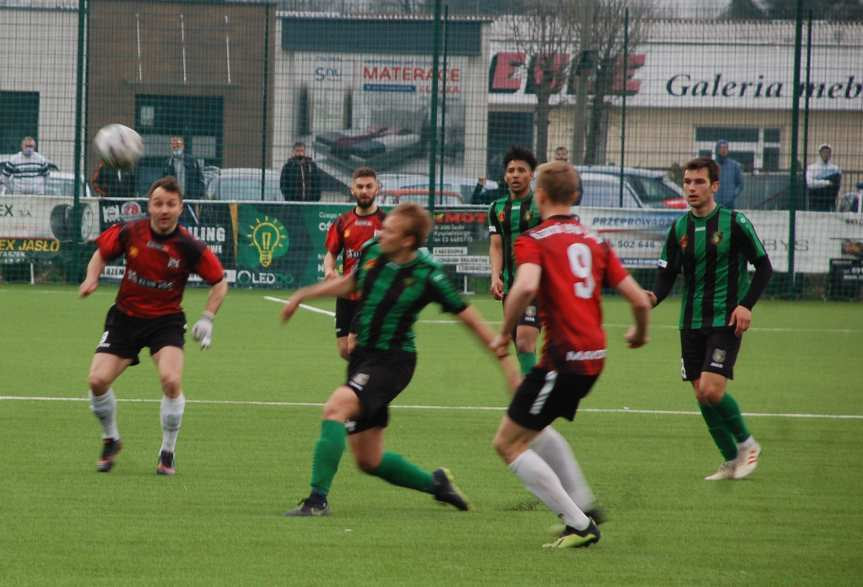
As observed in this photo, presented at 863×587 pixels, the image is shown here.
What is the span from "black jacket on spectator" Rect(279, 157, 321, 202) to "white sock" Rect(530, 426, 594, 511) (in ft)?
52.4

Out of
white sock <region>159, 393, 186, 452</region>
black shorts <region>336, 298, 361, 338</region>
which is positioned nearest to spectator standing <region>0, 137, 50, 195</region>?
black shorts <region>336, 298, 361, 338</region>

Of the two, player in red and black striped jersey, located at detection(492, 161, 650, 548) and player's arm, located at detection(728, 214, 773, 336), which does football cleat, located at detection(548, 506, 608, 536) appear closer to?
player in red and black striped jersey, located at detection(492, 161, 650, 548)

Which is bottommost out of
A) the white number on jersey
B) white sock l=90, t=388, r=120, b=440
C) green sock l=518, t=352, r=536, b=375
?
white sock l=90, t=388, r=120, b=440

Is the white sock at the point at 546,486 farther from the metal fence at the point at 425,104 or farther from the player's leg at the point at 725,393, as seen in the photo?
the metal fence at the point at 425,104

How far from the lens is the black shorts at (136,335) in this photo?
8.20 m

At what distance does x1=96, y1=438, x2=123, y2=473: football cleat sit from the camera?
25.9 feet

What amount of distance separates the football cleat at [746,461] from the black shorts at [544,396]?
Answer: 2.42 meters

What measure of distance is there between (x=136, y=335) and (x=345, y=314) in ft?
9.95

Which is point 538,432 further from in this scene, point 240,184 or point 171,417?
point 240,184

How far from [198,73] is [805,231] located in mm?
10960

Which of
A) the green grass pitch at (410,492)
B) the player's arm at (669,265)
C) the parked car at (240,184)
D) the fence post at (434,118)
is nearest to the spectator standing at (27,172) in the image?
the parked car at (240,184)

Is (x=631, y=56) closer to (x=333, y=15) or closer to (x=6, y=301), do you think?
(x=333, y=15)

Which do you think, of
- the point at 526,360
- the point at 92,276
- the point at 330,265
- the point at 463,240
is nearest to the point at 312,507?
the point at 92,276

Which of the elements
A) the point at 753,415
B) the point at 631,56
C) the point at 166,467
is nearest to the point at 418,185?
the point at 631,56
